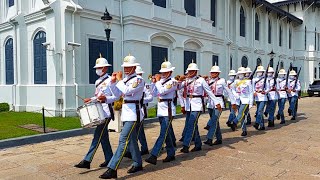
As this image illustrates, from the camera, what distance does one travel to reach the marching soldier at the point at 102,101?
232 inches

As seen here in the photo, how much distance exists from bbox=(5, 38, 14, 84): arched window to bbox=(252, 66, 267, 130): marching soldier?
1266cm

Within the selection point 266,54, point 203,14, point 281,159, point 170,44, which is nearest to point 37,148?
point 281,159

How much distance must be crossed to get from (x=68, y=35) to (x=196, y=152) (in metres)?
8.45

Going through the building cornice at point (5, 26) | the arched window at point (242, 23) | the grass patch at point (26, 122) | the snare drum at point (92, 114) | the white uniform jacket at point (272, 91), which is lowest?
the grass patch at point (26, 122)

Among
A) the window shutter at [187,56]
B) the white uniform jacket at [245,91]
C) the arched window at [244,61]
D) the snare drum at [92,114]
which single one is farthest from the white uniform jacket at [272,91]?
the arched window at [244,61]

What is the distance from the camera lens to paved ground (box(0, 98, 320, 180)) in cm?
595

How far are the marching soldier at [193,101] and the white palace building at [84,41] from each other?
569 cm

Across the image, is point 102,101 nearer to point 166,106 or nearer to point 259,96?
point 166,106

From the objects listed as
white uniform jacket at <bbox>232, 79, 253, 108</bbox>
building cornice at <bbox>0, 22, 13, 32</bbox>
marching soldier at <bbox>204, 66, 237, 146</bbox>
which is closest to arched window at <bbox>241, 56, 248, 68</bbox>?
building cornice at <bbox>0, 22, 13, 32</bbox>

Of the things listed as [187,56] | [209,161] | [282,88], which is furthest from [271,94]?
[187,56]

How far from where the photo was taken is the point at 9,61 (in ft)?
57.7

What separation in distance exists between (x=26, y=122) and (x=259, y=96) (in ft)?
27.4

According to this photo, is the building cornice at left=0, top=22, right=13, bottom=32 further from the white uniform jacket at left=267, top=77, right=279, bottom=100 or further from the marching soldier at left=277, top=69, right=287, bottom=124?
the marching soldier at left=277, top=69, right=287, bottom=124

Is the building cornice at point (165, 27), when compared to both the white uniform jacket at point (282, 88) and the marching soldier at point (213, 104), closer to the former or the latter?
the white uniform jacket at point (282, 88)
